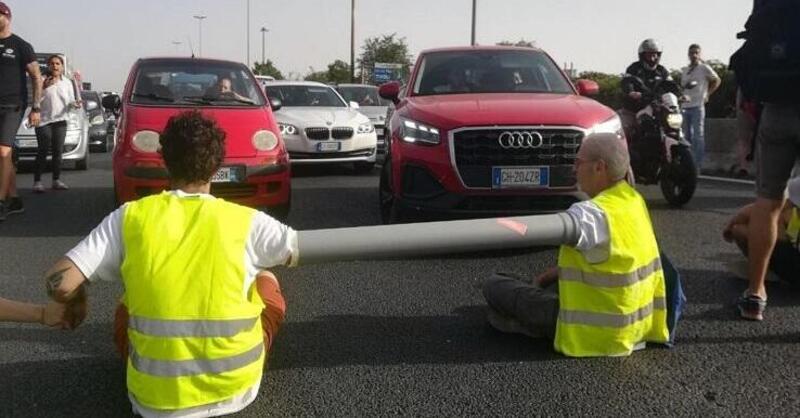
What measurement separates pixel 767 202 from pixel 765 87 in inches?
23.9

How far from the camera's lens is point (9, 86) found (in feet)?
26.0

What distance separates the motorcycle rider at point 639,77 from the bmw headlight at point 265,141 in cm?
393

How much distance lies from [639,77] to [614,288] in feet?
20.3

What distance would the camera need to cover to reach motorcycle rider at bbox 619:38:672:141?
9.17 m

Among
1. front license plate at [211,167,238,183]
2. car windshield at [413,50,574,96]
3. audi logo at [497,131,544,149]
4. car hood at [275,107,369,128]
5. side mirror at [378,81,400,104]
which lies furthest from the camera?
car hood at [275,107,369,128]

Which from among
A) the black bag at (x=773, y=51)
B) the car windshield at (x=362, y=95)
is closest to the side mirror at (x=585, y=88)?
the black bag at (x=773, y=51)

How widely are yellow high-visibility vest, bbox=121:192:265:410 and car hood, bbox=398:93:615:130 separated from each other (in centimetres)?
352

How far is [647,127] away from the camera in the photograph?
890cm

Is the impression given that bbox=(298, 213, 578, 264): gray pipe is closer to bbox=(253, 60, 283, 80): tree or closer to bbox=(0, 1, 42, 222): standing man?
bbox=(0, 1, 42, 222): standing man

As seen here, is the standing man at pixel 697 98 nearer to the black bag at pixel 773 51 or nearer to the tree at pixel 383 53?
the black bag at pixel 773 51

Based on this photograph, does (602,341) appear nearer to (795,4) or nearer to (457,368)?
(457,368)

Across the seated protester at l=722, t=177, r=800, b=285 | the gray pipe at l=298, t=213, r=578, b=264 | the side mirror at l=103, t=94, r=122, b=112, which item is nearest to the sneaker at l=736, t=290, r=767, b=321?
the seated protester at l=722, t=177, r=800, b=285

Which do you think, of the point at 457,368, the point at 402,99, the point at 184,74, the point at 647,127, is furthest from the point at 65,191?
the point at 457,368

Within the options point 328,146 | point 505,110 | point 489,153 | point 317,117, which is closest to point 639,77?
point 505,110
